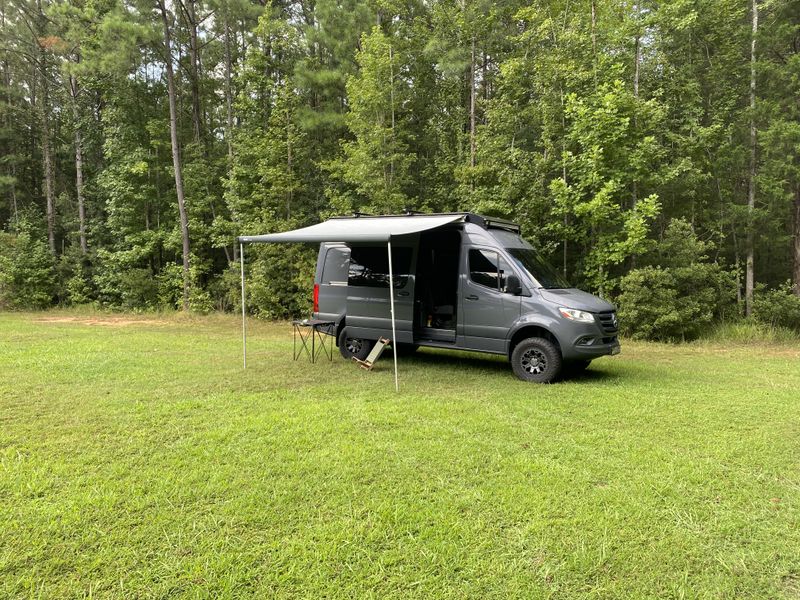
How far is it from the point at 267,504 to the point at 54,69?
24.6m

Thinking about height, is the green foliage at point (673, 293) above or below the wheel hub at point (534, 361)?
above

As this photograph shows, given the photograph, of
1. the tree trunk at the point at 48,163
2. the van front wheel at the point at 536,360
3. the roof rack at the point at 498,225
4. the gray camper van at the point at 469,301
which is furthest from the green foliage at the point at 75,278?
the van front wheel at the point at 536,360

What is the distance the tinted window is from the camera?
7227 millimetres

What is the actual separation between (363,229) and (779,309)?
33.9 ft

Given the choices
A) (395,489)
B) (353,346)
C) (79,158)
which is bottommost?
(395,489)

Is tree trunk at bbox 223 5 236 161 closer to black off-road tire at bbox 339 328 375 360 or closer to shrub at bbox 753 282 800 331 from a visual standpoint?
black off-road tire at bbox 339 328 375 360

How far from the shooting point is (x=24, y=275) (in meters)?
17.7

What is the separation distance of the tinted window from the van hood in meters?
2.09

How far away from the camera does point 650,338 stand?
34.1 ft

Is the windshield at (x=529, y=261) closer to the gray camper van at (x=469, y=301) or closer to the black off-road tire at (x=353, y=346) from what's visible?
the gray camper van at (x=469, y=301)

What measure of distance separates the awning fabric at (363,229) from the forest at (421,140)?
16.6ft

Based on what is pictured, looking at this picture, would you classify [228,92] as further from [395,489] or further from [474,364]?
[395,489]

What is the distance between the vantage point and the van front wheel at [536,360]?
6156mm

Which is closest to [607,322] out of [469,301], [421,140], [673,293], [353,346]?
[469,301]
